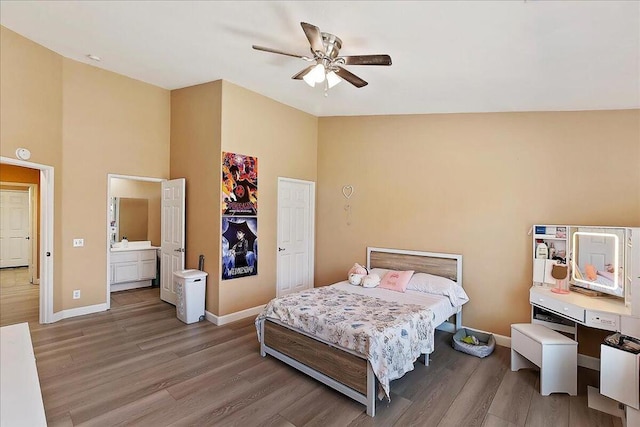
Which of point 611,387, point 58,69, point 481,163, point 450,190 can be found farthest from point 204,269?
point 611,387

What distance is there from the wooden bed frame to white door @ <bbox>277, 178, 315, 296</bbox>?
70.1 inches

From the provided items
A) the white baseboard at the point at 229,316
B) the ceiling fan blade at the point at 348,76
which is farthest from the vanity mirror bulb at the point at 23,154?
the ceiling fan blade at the point at 348,76

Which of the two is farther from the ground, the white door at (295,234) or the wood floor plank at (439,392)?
the white door at (295,234)

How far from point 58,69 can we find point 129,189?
9.41 feet

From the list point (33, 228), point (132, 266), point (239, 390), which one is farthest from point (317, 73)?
point (33, 228)

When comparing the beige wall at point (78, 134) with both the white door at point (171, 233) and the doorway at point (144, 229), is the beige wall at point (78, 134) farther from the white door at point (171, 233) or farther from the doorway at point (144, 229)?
the white door at point (171, 233)

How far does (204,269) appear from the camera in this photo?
4.47 meters

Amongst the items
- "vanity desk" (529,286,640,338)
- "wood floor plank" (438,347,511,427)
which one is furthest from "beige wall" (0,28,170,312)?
"vanity desk" (529,286,640,338)

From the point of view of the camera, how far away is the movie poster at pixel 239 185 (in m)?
4.26

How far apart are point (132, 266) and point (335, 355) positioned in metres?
4.90

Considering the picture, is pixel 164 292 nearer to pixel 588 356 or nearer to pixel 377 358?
pixel 377 358

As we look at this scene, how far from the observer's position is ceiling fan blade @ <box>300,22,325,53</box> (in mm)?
2217

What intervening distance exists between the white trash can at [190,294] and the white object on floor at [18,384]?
7.44 feet

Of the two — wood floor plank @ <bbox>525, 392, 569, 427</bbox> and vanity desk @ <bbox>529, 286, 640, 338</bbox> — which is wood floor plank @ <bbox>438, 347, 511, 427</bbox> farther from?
vanity desk @ <bbox>529, 286, 640, 338</bbox>
